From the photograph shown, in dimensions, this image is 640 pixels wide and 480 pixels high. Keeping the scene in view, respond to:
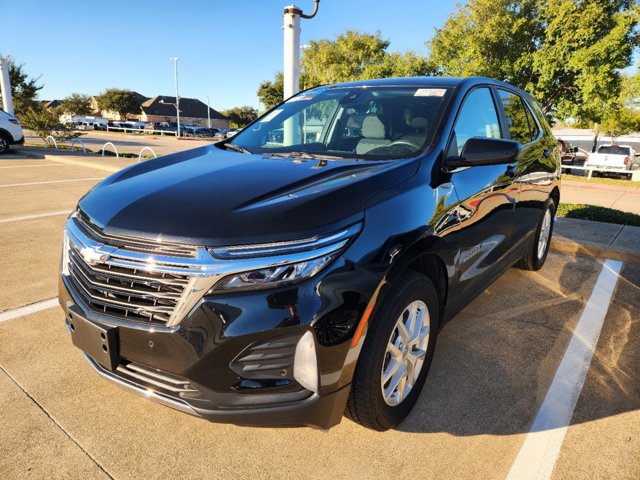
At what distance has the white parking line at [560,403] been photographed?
6.54ft

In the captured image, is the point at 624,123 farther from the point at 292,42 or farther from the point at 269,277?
the point at 269,277

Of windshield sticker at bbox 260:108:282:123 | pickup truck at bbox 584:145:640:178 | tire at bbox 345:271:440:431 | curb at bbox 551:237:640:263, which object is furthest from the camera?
pickup truck at bbox 584:145:640:178

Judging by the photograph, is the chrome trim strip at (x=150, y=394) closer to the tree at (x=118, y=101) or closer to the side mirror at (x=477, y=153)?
the side mirror at (x=477, y=153)

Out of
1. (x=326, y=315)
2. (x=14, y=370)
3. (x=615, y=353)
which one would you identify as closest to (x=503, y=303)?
(x=615, y=353)

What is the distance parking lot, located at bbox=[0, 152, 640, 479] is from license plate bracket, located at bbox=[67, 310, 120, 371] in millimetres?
482

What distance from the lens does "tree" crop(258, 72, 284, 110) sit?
54781 mm

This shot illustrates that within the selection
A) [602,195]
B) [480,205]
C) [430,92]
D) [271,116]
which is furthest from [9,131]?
[602,195]

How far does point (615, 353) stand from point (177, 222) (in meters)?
2.91

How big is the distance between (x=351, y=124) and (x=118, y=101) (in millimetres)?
88436

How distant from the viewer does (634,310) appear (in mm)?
3617

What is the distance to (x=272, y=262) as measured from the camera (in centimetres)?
163

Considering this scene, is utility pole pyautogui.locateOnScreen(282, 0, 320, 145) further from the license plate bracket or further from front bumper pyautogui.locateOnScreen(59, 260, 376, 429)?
front bumper pyautogui.locateOnScreen(59, 260, 376, 429)

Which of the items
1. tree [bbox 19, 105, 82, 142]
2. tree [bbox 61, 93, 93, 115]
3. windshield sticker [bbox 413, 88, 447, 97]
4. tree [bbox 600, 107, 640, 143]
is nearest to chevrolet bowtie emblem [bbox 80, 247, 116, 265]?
windshield sticker [bbox 413, 88, 447, 97]

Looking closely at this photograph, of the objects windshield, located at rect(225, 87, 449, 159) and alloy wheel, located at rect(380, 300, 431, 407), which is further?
windshield, located at rect(225, 87, 449, 159)
